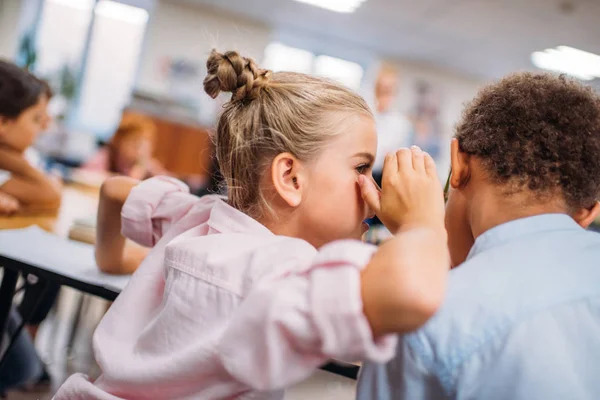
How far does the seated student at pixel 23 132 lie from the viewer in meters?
1.83

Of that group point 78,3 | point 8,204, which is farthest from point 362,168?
point 78,3

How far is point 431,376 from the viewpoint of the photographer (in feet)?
2.29

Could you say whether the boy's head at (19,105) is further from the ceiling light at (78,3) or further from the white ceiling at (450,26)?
the ceiling light at (78,3)

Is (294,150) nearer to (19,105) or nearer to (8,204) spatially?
(8,204)

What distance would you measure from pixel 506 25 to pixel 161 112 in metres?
4.08

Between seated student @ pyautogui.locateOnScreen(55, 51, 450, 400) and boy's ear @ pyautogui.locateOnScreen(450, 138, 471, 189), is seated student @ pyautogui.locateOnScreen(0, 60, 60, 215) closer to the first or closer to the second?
seated student @ pyautogui.locateOnScreen(55, 51, 450, 400)

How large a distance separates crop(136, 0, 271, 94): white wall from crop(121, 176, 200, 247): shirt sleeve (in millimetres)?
7104

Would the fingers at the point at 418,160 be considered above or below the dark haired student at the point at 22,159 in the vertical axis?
above

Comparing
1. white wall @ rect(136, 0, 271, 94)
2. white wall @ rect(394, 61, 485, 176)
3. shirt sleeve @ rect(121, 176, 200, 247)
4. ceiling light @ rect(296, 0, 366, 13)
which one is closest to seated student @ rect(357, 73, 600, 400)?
shirt sleeve @ rect(121, 176, 200, 247)

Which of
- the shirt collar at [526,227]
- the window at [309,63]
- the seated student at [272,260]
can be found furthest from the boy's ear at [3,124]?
the window at [309,63]

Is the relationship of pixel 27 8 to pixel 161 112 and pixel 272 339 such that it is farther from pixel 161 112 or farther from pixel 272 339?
pixel 272 339

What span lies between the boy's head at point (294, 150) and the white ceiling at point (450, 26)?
15.9 feet

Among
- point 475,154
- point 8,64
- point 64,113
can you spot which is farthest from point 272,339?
point 64,113

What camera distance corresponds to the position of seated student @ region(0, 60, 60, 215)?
1.83 meters
